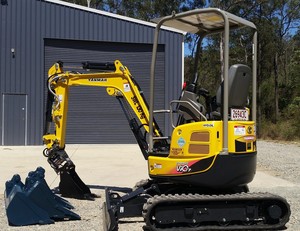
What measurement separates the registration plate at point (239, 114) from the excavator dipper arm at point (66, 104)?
1.96 metres

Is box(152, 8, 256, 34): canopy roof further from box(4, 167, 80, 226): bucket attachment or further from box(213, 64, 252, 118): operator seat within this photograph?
box(4, 167, 80, 226): bucket attachment

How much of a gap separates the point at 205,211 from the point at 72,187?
11.4 ft

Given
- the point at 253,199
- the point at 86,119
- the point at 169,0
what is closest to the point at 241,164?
the point at 253,199

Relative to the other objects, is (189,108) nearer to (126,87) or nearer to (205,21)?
(205,21)

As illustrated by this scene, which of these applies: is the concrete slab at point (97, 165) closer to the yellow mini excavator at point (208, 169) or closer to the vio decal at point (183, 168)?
the yellow mini excavator at point (208, 169)

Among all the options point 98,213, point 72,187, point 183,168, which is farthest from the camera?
point 72,187

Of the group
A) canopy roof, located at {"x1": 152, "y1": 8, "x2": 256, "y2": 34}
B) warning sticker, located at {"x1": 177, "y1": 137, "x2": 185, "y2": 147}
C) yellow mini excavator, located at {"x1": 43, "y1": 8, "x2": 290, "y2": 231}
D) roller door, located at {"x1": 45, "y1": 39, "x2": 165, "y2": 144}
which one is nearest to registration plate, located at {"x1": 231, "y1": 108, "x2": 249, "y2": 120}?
yellow mini excavator, located at {"x1": 43, "y1": 8, "x2": 290, "y2": 231}

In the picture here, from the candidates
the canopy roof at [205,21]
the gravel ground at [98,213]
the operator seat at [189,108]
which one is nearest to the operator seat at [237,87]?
the operator seat at [189,108]

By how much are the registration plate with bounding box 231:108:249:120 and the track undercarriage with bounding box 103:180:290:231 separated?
1.06 meters

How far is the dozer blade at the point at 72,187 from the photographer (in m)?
8.42

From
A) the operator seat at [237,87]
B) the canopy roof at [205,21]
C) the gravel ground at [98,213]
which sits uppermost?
the canopy roof at [205,21]

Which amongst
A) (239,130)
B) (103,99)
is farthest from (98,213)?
(103,99)

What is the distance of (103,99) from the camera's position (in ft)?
71.3

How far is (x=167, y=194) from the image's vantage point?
6449 millimetres
